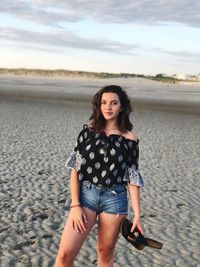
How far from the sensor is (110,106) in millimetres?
4336

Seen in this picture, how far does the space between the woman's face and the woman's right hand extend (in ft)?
2.89

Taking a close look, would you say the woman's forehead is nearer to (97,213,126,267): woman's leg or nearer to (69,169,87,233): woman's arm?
(69,169,87,233): woman's arm

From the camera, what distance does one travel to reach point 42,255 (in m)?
6.44

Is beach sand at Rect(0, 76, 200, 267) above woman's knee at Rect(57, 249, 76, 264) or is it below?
below

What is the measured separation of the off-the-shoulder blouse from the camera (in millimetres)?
4281

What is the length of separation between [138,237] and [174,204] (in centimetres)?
521

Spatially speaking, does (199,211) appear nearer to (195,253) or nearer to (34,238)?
(195,253)

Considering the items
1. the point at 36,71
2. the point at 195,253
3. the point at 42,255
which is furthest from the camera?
the point at 36,71

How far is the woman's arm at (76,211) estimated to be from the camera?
4.16 m

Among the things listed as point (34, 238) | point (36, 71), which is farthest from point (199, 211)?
point (36, 71)

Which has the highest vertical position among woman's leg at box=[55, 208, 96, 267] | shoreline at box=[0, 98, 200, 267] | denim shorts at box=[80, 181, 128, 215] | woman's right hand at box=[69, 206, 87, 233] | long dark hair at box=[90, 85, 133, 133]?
long dark hair at box=[90, 85, 133, 133]

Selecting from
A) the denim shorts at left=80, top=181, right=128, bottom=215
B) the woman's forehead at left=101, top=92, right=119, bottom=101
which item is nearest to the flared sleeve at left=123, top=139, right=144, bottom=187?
the denim shorts at left=80, top=181, right=128, bottom=215

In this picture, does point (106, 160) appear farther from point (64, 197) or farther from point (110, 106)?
point (64, 197)

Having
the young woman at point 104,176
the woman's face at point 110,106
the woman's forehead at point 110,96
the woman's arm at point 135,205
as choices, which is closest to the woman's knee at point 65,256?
the young woman at point 104,176
